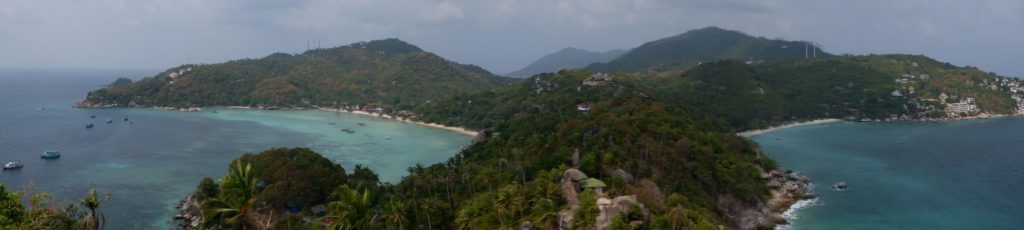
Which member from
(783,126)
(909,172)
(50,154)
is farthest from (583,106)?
(50,154)

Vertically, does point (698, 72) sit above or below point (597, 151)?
above

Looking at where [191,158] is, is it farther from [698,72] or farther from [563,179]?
[698,72]

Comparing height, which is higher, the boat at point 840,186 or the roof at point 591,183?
the roof at point 591,183

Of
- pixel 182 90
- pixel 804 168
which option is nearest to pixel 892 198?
pixel 804 168

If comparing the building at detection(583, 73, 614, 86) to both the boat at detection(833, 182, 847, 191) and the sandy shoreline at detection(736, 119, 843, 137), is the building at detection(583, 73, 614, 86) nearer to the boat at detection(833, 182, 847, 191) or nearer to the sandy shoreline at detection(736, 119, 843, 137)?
the sandy shoreline at detection(736, 119, 843, 137)

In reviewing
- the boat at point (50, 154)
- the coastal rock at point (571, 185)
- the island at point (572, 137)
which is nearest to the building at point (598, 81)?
the island at point (572, 137)

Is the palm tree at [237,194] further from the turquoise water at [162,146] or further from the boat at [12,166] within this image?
the boat at [12,166]

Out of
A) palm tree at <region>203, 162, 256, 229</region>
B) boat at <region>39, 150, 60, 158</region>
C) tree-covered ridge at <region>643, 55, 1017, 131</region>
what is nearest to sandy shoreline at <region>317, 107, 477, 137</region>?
tree-covered ridge at <region>643, 55, 1017, 131</region>
